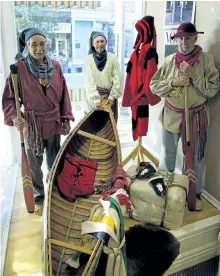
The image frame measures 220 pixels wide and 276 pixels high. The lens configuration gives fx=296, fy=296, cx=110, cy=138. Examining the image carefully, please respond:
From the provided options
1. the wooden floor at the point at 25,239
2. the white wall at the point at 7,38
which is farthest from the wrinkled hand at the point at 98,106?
the wooden floor at the point at 25,239

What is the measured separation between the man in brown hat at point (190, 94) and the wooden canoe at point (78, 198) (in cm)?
47

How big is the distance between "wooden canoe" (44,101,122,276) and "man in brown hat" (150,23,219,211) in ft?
1.53

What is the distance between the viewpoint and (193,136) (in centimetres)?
219

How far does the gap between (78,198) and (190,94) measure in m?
1.09

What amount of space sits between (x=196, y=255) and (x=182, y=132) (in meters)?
0.89

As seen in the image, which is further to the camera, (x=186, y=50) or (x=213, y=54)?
(x=213, y=54)

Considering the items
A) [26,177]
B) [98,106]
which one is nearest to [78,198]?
[26,177]

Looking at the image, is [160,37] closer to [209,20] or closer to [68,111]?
[209,20]

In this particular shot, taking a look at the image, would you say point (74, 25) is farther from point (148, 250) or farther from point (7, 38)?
point (148, 250)

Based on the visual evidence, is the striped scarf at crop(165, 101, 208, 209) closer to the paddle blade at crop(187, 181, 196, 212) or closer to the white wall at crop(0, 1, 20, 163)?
the paddle blade at crop(187, 181, 196, 212)

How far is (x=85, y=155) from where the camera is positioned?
2.43 meters

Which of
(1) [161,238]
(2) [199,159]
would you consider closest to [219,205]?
(2) [199,159]

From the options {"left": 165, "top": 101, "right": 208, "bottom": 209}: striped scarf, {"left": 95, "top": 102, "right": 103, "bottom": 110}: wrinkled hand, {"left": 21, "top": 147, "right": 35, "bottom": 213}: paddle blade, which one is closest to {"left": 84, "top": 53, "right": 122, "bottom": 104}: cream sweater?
{"left": 95, "top": 102, "right": 103, "bottom": 110}: wrinkled hand

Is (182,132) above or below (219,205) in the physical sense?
above
